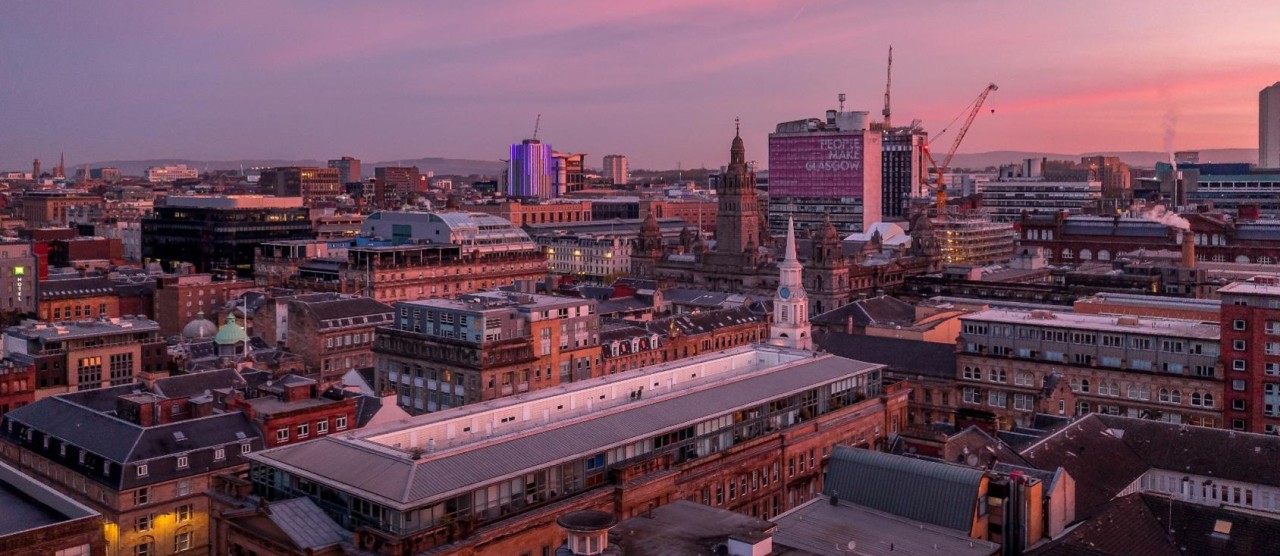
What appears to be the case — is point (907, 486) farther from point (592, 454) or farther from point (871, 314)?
point (871, 314)

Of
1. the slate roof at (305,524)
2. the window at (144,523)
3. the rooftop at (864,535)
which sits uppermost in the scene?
the slate roof at (305,524)

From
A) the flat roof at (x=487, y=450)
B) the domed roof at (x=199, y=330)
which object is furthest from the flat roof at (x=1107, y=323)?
the domed roof at (x=199, y=330)

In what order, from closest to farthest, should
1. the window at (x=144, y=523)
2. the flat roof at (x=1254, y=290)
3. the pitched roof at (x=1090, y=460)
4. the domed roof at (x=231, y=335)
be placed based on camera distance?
the pitched roof at (x=1090, y=460) < the window at (x=144, y=523) < the flat roof at (x=1254, y=290) < the domed roof at (x=231, y=335)

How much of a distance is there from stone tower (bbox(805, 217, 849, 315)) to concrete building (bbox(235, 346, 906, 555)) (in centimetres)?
7593

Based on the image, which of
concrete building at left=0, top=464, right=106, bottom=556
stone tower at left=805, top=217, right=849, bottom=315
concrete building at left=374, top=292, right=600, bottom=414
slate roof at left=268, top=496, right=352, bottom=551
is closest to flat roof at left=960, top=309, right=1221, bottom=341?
concrete building at left=374, top=292, right=600, bottom=414

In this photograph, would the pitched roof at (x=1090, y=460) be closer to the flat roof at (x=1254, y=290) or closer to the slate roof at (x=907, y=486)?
the slate roof at (x=907, y=486)

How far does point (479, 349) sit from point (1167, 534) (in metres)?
55.4

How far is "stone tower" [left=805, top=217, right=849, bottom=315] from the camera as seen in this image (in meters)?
163

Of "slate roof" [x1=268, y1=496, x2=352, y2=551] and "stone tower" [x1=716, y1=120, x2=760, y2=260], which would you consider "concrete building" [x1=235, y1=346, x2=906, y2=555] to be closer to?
"slate roof" [x1=268, y1=496, x2=352, y2=551]

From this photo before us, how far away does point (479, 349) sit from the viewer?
9462 centimetres

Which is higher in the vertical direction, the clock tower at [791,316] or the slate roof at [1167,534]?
the clock tower at [791,316]

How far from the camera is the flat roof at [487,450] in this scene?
52.0 metres

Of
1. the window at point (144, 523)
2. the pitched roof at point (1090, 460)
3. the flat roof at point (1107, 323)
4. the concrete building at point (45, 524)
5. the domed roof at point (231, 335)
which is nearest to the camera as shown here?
the concrete building at point (45, 524)

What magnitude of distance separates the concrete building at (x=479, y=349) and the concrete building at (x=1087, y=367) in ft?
117
